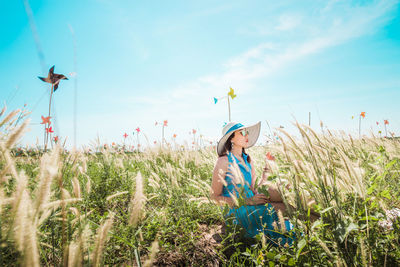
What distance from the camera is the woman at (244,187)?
1.86 m

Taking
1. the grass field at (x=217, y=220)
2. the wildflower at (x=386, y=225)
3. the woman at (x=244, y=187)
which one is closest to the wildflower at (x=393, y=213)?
the grass field at (x=217, y=220)

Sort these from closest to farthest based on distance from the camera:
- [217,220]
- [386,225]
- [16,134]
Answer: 1. [16,134]
2. [386,225]
3. [217,220]

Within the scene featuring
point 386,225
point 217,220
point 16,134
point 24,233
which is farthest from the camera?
point 217,220

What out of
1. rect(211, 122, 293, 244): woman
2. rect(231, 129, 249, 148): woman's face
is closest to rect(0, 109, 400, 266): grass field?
rect(211, 122, 293, 244): woman

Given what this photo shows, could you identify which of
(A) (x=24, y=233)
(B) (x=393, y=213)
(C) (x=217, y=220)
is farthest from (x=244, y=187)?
(A) (x=24, y=233)

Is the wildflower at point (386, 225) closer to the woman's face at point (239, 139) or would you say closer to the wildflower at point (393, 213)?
the wildflower at point (393, 213)

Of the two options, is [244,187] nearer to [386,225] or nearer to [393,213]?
[386,225]

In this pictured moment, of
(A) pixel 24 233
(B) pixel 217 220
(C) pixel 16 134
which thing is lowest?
(B) pixel 217 220

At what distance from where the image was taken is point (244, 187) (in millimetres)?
1909

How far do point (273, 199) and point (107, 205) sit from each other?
7.30 ft

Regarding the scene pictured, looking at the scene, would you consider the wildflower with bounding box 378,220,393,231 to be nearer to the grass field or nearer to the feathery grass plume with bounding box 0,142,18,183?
the grass field

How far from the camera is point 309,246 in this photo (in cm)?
110

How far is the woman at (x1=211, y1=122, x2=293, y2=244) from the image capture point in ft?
6.09

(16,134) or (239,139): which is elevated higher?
(16,134)
